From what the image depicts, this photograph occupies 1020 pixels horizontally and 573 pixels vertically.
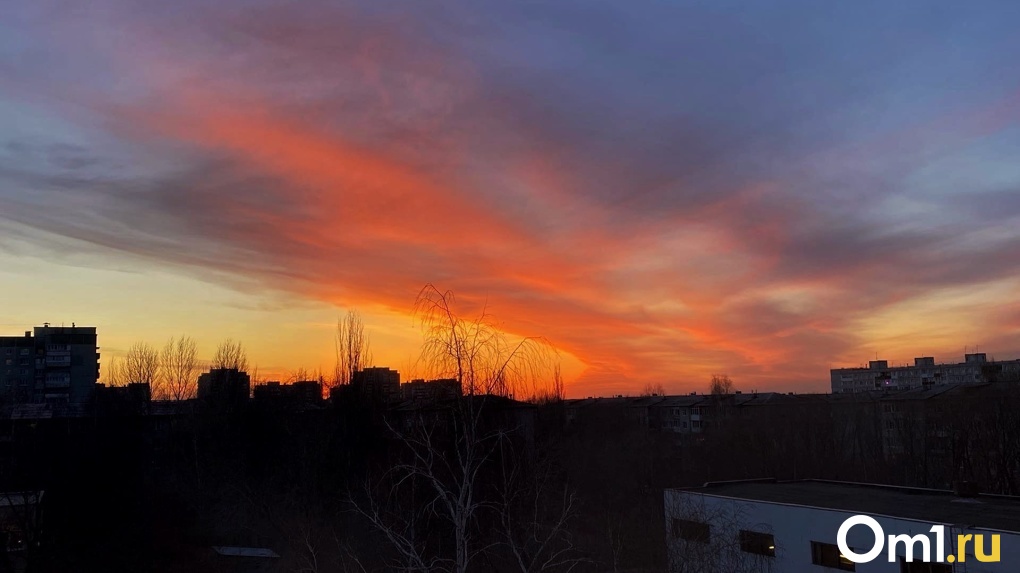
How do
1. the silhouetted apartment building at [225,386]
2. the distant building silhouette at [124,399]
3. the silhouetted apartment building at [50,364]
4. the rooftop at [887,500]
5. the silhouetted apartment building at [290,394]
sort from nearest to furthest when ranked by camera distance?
the rooftop at [887,500]
the silhouetted apartment building at [290,394]
the silhouetted apartment building at [225,386]
the distant building silhouette at [124,399]
the silhouetted apartment building at [50,364]

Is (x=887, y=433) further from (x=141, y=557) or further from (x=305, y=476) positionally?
(x=141, y=557)

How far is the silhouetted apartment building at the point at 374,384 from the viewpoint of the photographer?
40031 millimetres

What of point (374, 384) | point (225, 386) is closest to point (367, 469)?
point (374, 384)

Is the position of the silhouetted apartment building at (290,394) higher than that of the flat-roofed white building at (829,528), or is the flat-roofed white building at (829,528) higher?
the silhouetted apartment building at (290,394)

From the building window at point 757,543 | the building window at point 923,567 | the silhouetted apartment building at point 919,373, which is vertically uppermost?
the silhouetted apartment building at point 919,373

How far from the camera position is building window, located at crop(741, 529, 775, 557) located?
22.9 meters

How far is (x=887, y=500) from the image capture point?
24.3m

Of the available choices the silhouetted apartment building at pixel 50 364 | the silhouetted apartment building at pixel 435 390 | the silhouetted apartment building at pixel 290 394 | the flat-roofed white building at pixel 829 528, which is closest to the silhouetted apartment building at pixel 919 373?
the silhouetted apartment building at pixel 290 394

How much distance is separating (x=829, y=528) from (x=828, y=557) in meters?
0.86

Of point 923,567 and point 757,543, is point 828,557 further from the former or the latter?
point 923,567

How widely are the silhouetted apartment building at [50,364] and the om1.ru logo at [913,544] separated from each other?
79.1 meters

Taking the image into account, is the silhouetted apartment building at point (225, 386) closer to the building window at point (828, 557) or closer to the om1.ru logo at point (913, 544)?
the building window at point (828, 557)

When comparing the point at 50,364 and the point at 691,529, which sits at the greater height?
the point at 50,364

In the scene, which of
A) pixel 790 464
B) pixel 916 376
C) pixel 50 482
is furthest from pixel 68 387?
pixel 916 376
